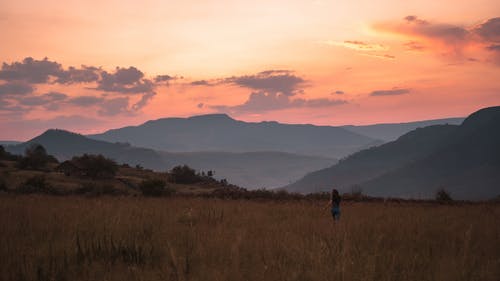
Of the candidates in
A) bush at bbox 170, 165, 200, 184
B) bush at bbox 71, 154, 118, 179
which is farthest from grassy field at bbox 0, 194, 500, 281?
bush at bbox 170, 165, 200, 184

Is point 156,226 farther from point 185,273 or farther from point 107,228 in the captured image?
point 185,273

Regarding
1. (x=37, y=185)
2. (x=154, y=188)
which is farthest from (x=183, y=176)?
(x=37, y=185)

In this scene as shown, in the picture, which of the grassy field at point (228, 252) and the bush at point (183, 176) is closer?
the grassy field at point (228, 252)

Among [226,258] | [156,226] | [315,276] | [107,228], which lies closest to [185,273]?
[226,258]

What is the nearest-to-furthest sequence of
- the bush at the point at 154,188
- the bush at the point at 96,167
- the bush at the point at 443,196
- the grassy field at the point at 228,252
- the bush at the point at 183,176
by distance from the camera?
the grassy field at the point at 228,252, the bush at the point at 443,196, the bush at the point at 154,188, the bush at the point at 96,167, the bush at the point at 183,176

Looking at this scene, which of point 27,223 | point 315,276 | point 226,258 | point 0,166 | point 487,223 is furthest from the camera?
point 0,166

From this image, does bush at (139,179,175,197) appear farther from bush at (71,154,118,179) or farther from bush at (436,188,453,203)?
bush at (436,188,453,203)

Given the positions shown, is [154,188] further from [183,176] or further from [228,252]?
[228,252]

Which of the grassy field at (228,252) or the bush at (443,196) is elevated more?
the grassy field at (228,252)

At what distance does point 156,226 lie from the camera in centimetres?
1101

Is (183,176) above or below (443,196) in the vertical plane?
above

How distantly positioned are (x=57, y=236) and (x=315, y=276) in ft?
20.0

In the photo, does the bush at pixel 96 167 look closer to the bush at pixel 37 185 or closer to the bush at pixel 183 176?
the bush at pixel 183 176

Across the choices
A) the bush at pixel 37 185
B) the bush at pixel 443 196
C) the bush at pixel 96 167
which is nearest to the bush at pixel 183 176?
the bush at pixel 96 167
